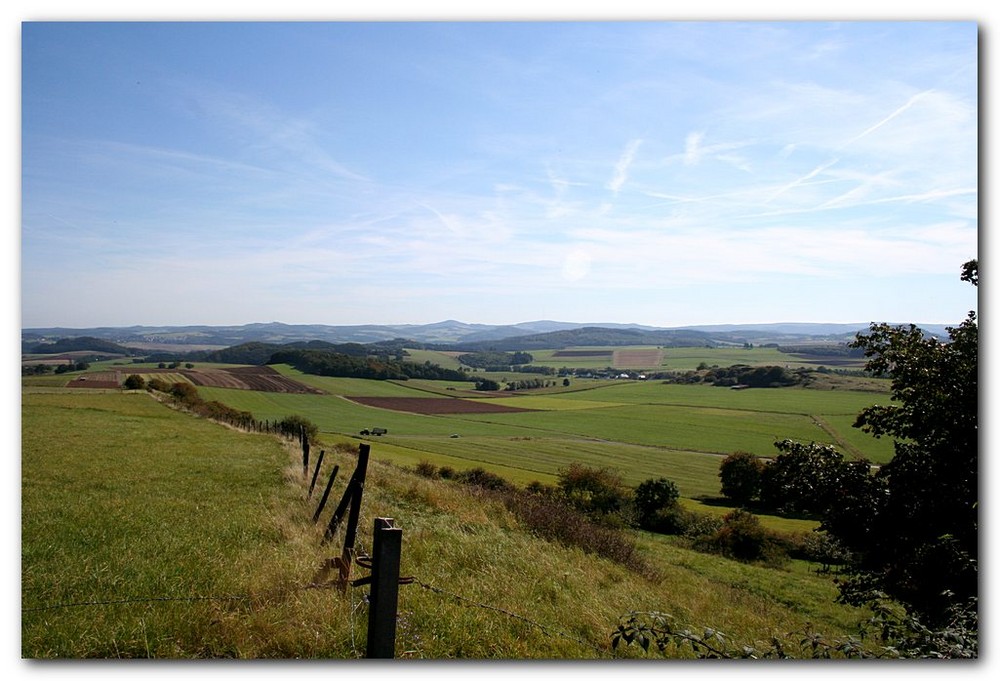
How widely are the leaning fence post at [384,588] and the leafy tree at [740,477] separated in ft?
30.0

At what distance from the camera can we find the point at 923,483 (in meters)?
4.91

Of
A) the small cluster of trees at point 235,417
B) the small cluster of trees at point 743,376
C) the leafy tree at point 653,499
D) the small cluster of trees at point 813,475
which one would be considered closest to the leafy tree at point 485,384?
the leafy tree at point 653,499

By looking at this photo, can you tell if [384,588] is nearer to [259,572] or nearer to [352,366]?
[259,572]

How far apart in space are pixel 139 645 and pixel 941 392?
20.1 feet

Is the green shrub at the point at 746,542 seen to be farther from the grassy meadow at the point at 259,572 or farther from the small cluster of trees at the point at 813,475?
the small cluster of trees at the point at 813,475

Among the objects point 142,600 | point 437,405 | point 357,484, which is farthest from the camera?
point 437,405

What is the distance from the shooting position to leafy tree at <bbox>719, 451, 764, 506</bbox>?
11242mm

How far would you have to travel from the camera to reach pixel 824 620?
873cm

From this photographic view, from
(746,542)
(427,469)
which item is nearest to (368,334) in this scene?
(427,469)

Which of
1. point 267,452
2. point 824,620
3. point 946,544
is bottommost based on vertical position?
point 824,620

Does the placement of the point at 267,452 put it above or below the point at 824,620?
above

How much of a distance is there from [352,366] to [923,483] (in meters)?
10.1

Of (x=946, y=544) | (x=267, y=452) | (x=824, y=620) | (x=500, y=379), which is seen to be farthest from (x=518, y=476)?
(x=946, y=544)

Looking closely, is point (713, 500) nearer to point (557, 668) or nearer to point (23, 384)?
point (557, 668)
